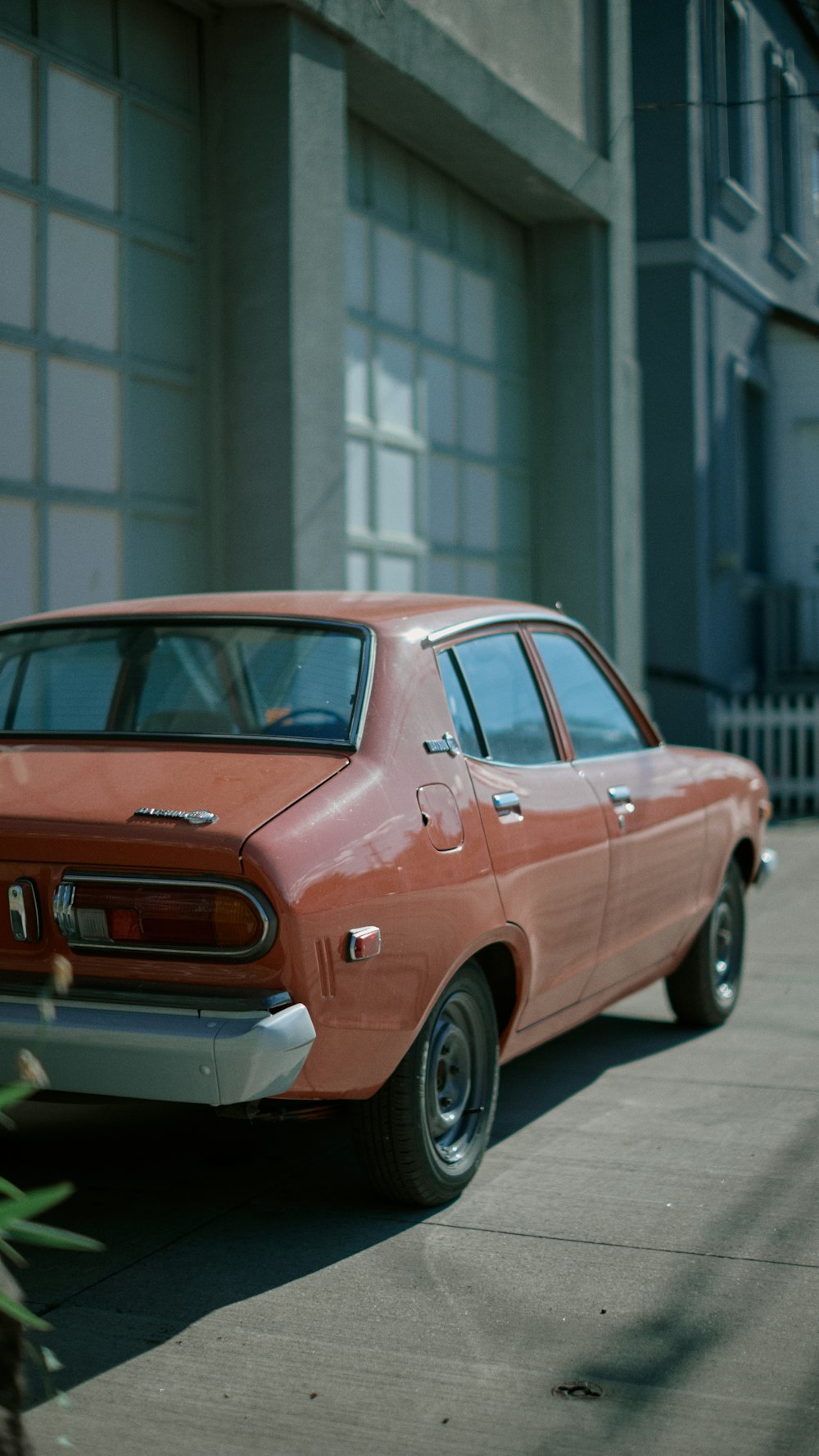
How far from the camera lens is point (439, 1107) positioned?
14.4ft

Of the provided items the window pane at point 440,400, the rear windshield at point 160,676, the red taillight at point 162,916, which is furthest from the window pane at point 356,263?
the red taillight at point 162,916

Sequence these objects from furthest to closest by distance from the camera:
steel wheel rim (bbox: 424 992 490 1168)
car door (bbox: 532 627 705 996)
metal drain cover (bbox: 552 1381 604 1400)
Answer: car door (bbox: 532 627 705 996), steel wheel rim (bbox: 424 992 490 1168), metal drain cover (bbox: 552 1381 604 1400)

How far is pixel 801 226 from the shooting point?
773 inches

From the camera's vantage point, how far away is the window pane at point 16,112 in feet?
25.1

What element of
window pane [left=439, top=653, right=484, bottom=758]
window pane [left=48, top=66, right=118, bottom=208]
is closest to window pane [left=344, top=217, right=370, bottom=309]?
window pane [left=48, top=66, right=118, bottom=208]

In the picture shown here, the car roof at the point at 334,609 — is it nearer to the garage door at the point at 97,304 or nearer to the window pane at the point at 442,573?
the garage door at the point at 97,304

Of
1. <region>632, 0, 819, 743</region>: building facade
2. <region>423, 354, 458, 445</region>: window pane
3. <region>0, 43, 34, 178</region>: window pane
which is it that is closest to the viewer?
<region>0, 43, 34, 178</region>: window pane

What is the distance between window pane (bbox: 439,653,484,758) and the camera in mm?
4691

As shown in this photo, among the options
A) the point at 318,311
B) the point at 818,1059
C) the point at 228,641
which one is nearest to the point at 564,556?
the point at 318,311

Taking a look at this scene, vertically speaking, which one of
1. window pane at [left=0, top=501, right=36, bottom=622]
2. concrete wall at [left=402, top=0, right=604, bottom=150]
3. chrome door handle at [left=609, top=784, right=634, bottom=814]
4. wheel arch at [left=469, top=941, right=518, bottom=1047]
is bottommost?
wheel arch at [left=469, top=941, right=518, bottom=1047]

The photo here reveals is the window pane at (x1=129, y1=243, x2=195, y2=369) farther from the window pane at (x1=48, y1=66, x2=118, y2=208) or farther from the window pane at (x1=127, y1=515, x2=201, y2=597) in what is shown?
the window pane at (x1=127, y1=515, x2=201, y2=597)

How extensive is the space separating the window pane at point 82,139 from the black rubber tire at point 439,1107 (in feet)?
17.0

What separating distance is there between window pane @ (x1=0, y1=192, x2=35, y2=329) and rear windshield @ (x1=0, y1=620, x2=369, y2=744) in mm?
3251

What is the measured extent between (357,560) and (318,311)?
6.00 ft
